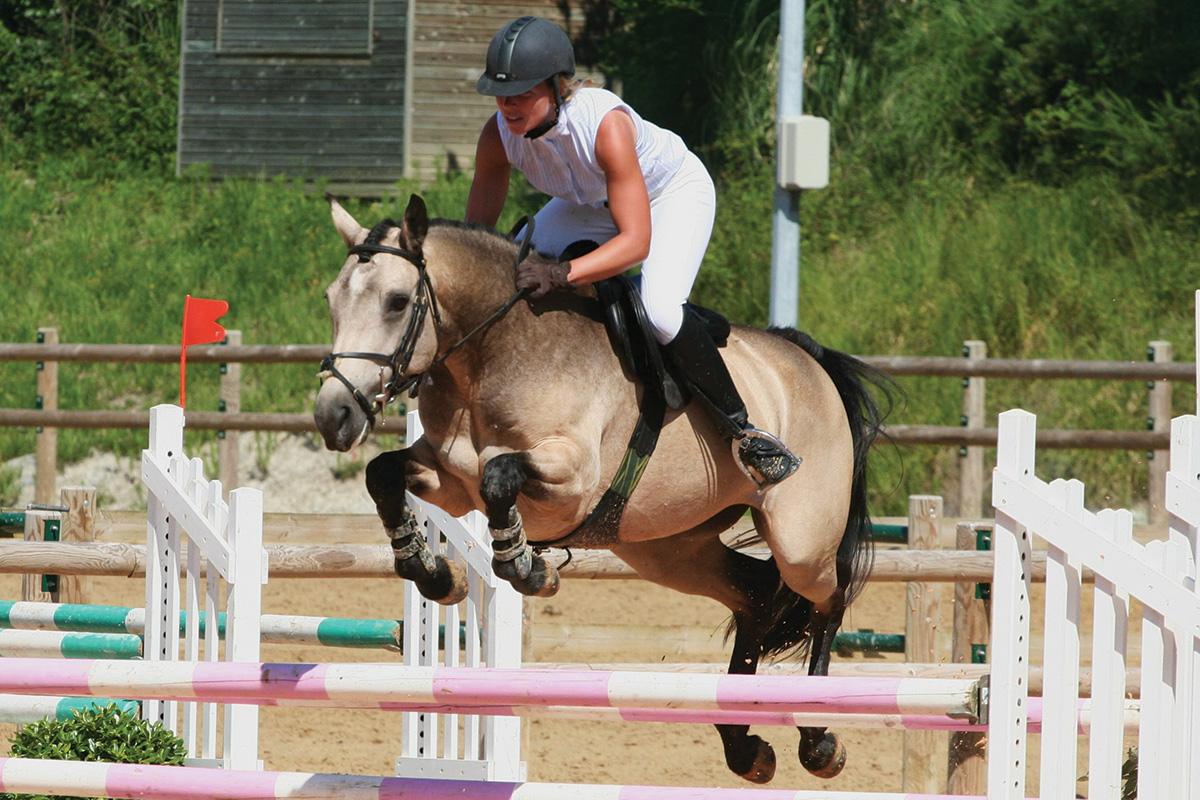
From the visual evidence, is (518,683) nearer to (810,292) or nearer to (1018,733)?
(1018,733)

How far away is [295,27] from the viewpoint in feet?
49.6

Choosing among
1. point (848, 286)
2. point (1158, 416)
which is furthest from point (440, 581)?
point (848, 286)

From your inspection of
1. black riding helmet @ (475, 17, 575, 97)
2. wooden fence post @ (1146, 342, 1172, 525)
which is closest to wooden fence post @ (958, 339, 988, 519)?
wooden fence post @ (1146, 342, 1172, 525)

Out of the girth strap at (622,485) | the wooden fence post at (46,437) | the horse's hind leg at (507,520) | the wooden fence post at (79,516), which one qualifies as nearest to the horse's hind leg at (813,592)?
the girth strap at (622,485)

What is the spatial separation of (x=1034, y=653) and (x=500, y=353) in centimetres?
408

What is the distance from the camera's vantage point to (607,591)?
25.5 ft

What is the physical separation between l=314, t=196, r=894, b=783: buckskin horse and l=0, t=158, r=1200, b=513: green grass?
16.5ft

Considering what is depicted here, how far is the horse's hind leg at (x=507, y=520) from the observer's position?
2988 mm

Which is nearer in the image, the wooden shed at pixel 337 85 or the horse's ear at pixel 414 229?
the horse's ear at pixel 414 229

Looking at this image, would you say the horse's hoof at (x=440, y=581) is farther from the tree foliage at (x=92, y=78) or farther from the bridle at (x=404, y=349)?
the tree foliage at (x=92, y=78)

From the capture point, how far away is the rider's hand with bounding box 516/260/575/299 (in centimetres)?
324

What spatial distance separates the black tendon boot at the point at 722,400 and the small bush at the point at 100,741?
1603 millimetres

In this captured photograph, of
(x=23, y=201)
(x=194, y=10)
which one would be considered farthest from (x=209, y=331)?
(x=194, y=10)

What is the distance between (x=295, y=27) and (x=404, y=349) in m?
13.1
